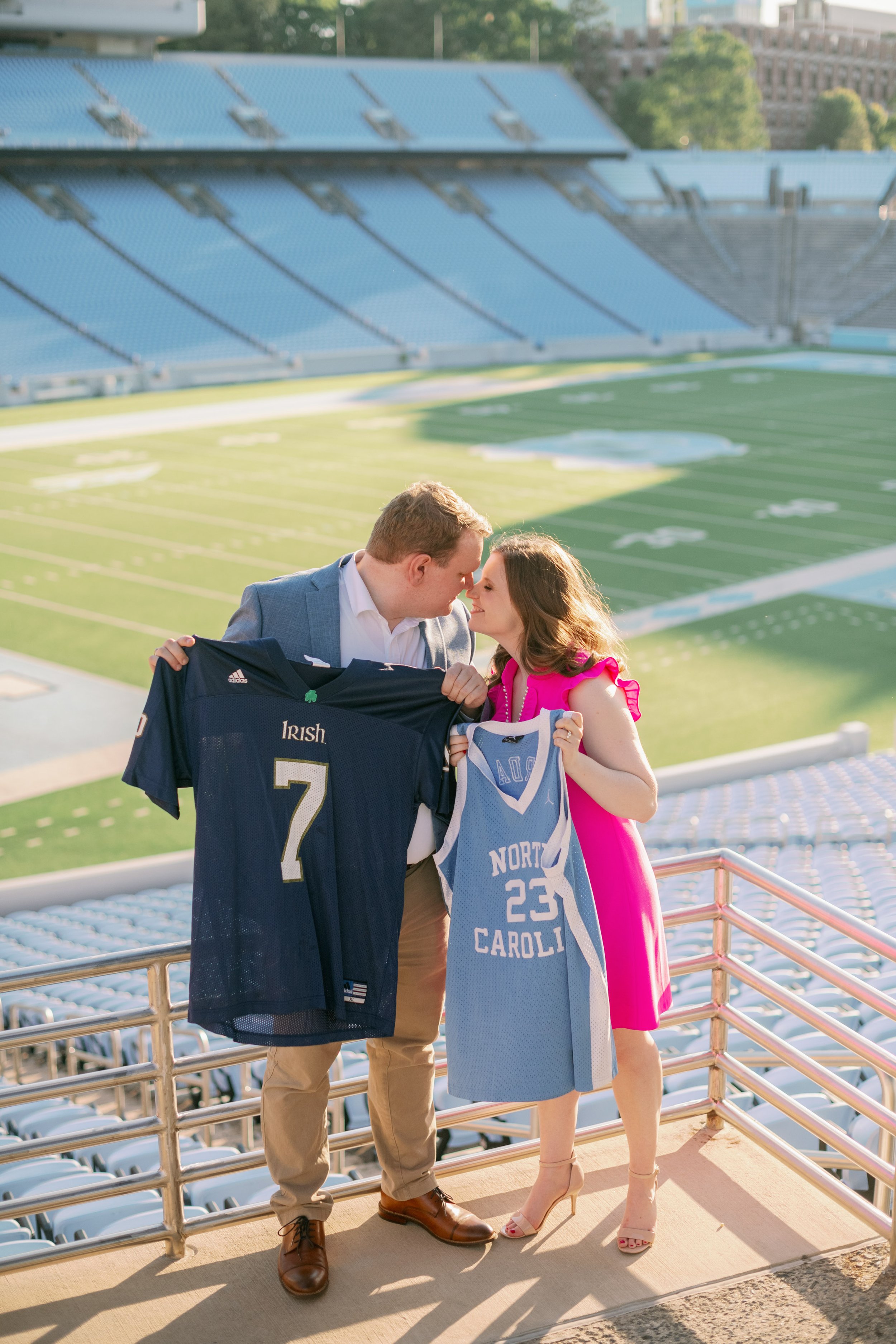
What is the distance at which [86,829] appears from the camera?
1123 cm

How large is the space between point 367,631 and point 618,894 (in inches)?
35.7

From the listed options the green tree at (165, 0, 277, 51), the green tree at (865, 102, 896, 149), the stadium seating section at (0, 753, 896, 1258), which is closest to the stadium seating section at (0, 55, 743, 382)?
the green tree at (165, 0, 277, 51)

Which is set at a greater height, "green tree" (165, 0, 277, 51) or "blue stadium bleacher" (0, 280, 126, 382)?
"green tree" (165, 0, 277, 51)

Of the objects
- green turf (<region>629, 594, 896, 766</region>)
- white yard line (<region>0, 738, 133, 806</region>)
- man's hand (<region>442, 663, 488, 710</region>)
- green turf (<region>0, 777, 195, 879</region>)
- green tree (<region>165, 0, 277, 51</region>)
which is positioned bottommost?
green turf (<region>0, 777, 195, 879</region>)

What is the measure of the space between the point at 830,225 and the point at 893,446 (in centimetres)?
2996

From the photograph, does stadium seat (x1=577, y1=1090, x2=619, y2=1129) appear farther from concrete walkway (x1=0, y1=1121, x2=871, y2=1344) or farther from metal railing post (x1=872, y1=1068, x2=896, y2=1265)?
concrete walkway (x1=0, y1=1121, x2=871, y2=1344)

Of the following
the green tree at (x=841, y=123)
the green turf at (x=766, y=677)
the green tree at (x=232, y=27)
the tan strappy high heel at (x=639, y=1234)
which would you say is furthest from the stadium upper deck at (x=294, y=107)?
the tan strappy high heel at (x=639, y=1234)

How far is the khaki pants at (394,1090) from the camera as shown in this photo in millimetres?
3371

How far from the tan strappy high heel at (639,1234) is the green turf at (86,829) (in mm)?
7545

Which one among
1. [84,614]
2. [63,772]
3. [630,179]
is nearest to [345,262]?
[630,179]

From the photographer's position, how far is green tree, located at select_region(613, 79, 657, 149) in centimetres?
7212

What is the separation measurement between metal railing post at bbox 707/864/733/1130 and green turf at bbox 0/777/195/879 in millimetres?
7136

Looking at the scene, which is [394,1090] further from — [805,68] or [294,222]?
[805,68]

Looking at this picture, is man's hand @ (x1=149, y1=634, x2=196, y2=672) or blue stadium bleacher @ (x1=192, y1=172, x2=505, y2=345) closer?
man's hand @ (x1=149, y1=634, x2=196, y2=672)
